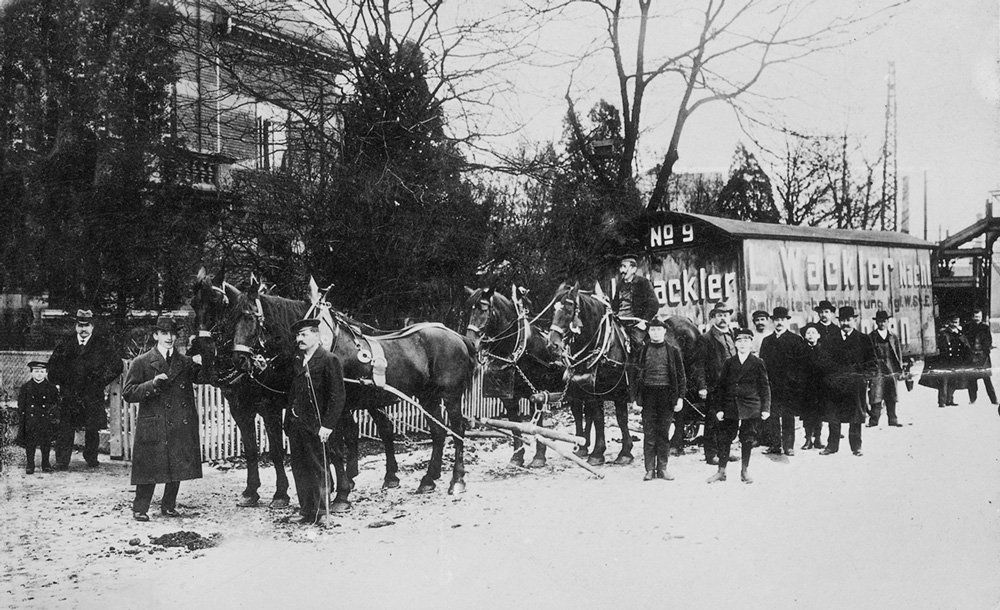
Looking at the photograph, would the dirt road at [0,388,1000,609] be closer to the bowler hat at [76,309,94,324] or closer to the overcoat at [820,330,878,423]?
the overcoat at [820,330,878,423]

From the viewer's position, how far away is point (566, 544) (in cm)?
519

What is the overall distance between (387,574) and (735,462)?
5254 millimetres

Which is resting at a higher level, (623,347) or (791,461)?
(623,347)

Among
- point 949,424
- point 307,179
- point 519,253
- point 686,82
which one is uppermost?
point 686,82

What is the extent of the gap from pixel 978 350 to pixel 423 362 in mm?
6057

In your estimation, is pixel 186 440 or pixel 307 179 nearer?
pixel 186 440

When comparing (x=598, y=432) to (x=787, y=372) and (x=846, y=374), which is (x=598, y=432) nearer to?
(x=787, y=372)

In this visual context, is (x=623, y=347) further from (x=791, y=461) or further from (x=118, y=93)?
(x=118, y=93)

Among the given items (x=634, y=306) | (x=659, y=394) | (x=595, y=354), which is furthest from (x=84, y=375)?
(x=634, y=306)

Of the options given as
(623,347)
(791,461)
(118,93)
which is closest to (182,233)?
(118,93)

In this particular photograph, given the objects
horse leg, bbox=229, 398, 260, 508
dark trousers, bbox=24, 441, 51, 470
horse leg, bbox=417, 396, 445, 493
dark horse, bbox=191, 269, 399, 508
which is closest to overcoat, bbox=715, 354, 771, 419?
horse leg, bbox=417, 396, 445, 493

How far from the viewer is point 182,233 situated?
855 centimetres

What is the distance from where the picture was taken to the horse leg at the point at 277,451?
258 inches

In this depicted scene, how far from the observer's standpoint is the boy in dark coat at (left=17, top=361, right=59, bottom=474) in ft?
19.6
